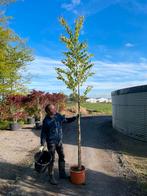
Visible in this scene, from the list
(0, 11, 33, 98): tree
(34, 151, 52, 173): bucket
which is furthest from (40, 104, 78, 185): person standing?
(0, 11, 33, 98): tree

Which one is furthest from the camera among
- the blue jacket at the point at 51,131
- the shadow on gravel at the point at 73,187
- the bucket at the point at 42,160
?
→ the blue jacket at the point at 51,131

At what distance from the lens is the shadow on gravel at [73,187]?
6.57 meters

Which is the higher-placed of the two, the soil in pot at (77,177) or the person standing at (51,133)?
the person standing at (51,133)

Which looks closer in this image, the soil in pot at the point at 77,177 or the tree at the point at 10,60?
the soil in pot at the point at 77,177

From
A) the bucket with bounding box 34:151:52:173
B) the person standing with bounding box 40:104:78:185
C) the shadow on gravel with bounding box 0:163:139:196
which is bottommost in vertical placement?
the shadow on gravel with bounding box 0:163:139:196

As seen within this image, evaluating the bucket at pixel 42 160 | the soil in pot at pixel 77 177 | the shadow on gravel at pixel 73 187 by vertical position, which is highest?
the bucket at pixel 42 160

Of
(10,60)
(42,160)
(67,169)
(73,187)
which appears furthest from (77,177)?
(10,60)

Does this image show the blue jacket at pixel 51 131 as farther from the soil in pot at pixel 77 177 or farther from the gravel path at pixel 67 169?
the gravel path at pixel 67 169

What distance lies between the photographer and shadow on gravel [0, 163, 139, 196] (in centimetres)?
657

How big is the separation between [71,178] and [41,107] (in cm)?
1743

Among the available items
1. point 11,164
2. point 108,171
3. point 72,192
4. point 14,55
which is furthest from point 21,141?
point 14,55

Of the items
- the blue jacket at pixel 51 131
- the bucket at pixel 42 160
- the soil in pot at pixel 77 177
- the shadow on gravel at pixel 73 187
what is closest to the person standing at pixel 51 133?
the blue jacket at pixel 51 131

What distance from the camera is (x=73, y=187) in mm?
6863

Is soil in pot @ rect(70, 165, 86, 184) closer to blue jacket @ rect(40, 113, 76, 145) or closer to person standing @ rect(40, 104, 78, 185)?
person standing @ rect(40, 104, 78, 185)
